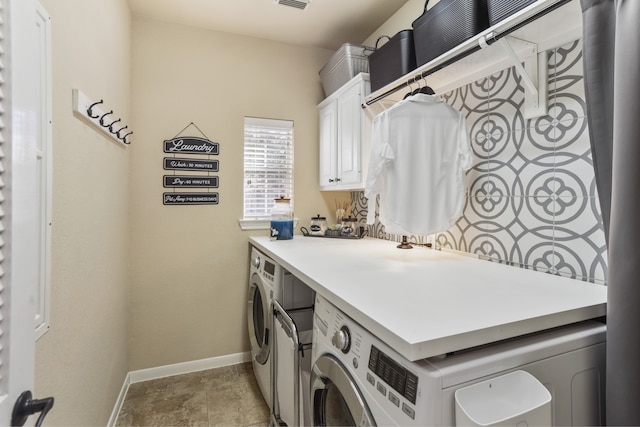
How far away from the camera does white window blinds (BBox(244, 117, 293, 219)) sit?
2.62 metres

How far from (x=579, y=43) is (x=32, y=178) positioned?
1761 millimetres

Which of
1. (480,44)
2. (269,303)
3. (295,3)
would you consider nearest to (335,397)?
(269,303)

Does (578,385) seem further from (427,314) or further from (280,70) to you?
(280,70)

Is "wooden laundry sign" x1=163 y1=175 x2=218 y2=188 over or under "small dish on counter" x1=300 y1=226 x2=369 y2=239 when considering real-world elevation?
over

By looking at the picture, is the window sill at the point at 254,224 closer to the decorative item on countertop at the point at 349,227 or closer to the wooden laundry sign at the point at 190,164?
the wooden laundry sign at the point at 190,164

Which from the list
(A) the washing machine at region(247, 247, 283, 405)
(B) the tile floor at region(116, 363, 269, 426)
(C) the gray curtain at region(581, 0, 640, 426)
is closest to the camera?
(C) the gray curtain at region(581, 0, 640, 426)

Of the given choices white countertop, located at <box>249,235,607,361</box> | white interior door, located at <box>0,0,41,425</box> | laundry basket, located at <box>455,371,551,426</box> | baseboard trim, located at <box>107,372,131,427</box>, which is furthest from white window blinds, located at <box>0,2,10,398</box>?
baseboard trim, located at <box>107,372,131,427</box>

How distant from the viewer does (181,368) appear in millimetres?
2422

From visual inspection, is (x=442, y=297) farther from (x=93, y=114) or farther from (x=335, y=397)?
(x=93, y=114)

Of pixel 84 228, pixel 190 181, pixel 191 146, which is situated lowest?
pixel 84 228

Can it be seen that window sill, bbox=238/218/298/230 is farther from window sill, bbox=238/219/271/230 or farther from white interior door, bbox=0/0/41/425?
white interior door, bbox=0/0/41/425

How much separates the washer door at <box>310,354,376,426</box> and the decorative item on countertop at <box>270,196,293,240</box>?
50.3 inches

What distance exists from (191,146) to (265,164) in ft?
1.94

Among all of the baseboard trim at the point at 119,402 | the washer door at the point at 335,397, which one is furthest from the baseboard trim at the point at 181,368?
the washer door at the point at 335,397
